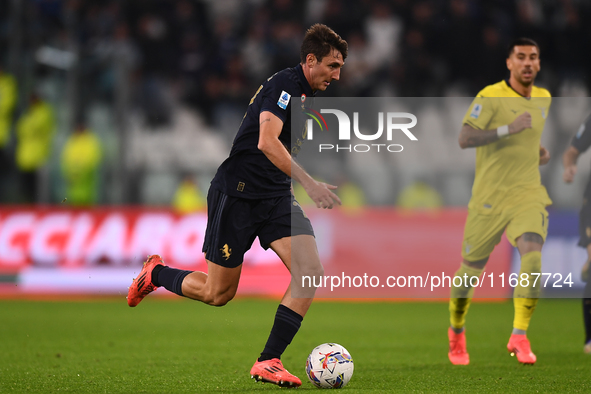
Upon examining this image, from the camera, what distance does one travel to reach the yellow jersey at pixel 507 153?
6.20m

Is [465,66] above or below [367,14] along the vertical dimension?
below

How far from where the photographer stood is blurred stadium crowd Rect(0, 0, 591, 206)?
12219 millimetres

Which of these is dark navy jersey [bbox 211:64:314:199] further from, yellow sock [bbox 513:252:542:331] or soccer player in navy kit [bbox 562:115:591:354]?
soccer player in navy kit [bbox 562:115:591:354]

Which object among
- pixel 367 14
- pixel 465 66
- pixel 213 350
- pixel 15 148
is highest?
pixel 367 14

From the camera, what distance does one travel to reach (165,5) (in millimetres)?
15656

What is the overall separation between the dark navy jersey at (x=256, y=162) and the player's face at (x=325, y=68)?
79 millimetres

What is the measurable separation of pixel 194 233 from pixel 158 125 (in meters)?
3.19

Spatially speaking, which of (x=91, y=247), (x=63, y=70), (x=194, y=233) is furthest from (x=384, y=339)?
(x=63, y=70)

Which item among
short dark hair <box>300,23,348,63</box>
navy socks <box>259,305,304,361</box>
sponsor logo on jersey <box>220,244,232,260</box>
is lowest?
navy socks <box>259,305,304,361</box>

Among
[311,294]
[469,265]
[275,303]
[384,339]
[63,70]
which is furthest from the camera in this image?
[63,70]

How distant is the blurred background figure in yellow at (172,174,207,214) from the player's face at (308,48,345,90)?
722 cm

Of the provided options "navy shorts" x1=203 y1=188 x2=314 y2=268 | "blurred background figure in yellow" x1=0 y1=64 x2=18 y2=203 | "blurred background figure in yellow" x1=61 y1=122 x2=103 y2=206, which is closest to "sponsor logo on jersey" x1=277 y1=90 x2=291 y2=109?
"navy shorts" x1=203 y1=188 x2=314 y2=268

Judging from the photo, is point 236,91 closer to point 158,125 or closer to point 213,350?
point 158,125

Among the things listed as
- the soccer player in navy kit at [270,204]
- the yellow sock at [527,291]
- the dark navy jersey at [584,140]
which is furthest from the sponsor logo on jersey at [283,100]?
the dark navy jersey at [584,140]
